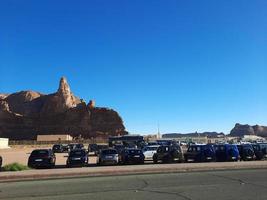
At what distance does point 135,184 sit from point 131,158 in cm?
1748

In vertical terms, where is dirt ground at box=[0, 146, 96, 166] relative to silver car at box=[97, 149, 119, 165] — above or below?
above

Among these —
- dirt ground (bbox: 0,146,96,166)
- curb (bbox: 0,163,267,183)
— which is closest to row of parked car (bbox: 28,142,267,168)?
dirt ground (bbox: 0,146,96,166)

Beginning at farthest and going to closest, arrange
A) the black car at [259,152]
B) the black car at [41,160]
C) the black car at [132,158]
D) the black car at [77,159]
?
1. the black car at [259,152]
2. the black car at [132,158]
3. the black car at [77,159]
4. the black car at [41,160]

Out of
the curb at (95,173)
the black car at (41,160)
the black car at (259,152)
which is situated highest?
the black car at (259,152)

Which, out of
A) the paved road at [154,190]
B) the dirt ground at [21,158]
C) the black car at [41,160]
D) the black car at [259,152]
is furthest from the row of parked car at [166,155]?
the paved road at [154,190]

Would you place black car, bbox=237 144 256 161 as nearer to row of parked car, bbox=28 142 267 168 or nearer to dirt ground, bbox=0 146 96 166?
row of parked car, bbox=28 142 267 168

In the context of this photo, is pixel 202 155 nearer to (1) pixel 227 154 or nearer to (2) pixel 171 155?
(1) pixel 227 154

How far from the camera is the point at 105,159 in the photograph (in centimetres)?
3619

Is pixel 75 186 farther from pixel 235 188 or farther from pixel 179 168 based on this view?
pixel 179 168

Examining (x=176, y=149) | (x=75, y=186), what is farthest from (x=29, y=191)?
(x=176, y=149)

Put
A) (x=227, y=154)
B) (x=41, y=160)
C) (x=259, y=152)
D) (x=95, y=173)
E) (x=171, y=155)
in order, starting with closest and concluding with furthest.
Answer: (x=95, y=173)
(x=41, y=160)
(x=227, y=154)
(x=171, y=155)
(x=259, y=152)

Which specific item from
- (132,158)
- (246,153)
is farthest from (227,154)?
(132,158)

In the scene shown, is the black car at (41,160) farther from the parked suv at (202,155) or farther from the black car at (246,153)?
the black car at (246,153)

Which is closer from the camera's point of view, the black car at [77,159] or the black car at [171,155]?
the black car at [77,159]
